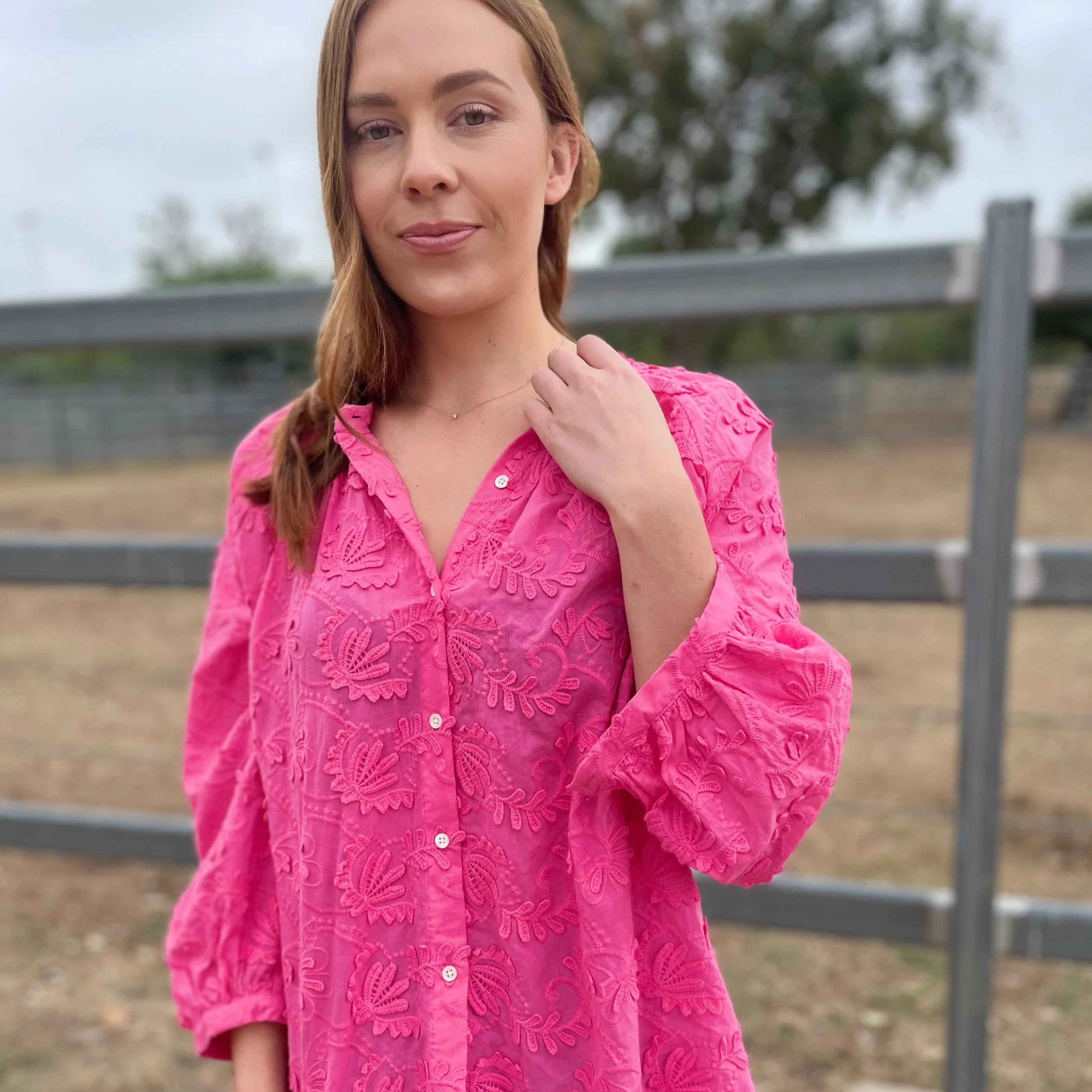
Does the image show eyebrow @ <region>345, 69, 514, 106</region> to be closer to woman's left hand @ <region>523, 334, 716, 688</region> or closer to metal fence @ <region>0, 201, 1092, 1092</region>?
woman's left hand @ <region>523, 334, 716, 688</region>

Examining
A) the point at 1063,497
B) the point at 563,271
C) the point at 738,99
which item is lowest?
the point at 1063,497

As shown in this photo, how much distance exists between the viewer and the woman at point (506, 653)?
1.03 m

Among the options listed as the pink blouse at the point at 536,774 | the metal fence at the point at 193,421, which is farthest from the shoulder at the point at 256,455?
the metal fence at the point at 193,421

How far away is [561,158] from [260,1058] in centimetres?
105

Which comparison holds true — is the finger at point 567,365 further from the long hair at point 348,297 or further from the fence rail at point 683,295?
the fence rail at point 683,295

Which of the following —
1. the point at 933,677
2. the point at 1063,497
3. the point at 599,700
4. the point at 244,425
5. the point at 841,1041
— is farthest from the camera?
the point at 244,425

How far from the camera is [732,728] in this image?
3.31ft

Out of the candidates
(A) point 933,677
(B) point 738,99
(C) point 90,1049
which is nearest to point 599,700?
(C) point 90,1049

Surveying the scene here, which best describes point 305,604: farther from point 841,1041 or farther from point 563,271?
point 841,1041

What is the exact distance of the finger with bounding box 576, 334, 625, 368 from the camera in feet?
3.63

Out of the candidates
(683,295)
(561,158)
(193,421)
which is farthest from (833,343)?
(561,158)

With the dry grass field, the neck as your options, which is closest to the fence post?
the dry grass field

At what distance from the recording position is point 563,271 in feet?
4.44

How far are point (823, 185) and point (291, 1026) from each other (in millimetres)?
21634
